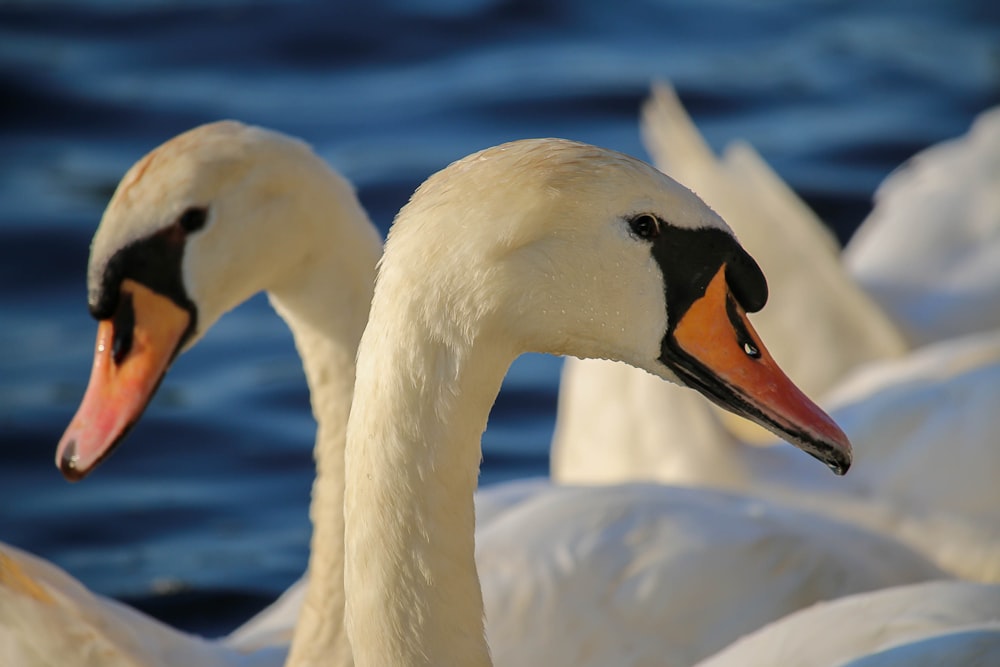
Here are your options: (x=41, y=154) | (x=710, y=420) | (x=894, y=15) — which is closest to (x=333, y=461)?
(x=710, y=420)

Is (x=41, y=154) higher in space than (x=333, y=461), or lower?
lower

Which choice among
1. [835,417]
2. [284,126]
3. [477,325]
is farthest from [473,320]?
[284,126]

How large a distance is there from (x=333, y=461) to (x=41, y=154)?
5279 mm

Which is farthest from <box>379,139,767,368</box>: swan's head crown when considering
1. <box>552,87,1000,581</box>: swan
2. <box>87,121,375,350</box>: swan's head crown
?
<box>552,87,1000,581</box>: swan

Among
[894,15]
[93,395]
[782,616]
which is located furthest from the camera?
[894,15]

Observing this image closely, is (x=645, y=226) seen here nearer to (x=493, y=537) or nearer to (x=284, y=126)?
(x=493, y=537)

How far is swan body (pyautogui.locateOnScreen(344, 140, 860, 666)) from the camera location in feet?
7.75

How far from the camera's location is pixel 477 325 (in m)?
2.38

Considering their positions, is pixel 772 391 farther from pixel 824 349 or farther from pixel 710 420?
pixel 824 349

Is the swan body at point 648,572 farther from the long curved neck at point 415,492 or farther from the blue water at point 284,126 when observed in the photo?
the blue water at point 284,126

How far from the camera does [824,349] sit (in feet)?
18.9

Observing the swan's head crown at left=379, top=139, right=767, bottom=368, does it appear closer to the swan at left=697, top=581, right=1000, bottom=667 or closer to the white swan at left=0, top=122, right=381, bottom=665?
the swan at left=697, top=581, right=1000, bottom=667

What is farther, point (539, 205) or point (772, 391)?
point (772, 391)

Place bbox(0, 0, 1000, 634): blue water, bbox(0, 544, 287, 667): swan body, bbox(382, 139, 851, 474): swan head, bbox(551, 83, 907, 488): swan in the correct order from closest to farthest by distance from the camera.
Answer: bbox(382, 139, 851, 474): swan head < bbox(0, 544, 287, 667): swan body < bbox(551, 83, 907, 488): swan < bbox(0, 0, 1000, 634): blue water
